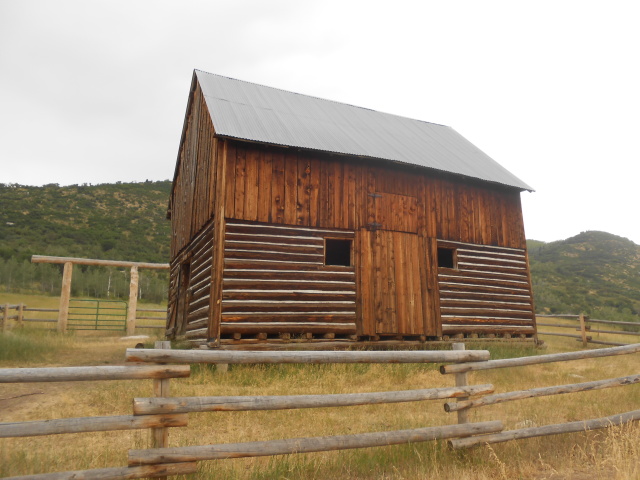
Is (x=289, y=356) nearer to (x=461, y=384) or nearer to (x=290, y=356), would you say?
(x=290, y=356)

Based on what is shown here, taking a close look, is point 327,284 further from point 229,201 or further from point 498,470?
point 498,470

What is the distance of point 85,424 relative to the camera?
3834 mm

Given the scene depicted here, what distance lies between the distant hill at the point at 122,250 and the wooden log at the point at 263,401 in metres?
33.2

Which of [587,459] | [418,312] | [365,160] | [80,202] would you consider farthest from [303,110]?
[80,202]

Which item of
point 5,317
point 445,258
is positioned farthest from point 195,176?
point 5,317

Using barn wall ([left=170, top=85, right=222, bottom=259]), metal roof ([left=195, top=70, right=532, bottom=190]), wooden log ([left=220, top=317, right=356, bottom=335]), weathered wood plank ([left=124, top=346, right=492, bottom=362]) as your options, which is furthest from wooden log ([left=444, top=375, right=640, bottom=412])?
barn wall ([left=170, top=85, right=222, bottom=259])

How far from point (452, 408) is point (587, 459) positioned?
1.69 m

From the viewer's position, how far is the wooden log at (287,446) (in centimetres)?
396

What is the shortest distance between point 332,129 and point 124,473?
497 inches

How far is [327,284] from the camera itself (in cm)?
1240

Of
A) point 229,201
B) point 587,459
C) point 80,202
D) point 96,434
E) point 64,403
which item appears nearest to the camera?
point 587,459

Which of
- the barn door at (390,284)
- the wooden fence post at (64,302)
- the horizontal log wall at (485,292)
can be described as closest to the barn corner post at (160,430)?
the barn door at (390,284)

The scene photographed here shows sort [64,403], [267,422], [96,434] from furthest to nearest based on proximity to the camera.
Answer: [64,403] < [267,422] < [96,434]

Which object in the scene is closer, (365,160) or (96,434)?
(96,434)
